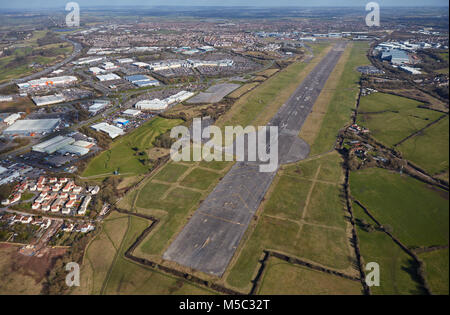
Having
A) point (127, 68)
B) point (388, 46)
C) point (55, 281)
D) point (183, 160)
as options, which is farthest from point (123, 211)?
point (388, 46)

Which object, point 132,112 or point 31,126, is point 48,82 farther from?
point 132,112

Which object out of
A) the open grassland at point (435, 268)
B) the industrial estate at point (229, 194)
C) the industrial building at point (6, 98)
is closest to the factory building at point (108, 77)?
the industrial estate at point (229, 194)

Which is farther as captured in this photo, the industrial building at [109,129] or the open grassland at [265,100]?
the open grassland at [265,100]

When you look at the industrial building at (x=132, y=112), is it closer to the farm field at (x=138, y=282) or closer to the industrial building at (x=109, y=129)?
the industrial building at (x=109, y=129)

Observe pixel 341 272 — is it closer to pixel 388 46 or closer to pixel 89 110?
pixel 89 110

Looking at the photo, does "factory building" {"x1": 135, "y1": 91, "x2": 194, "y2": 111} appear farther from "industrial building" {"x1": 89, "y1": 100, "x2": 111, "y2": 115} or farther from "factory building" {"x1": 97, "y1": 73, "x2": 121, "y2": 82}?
"factory building" {"x1": 97, "y1": 73, "x2": 121, "y2": 82}

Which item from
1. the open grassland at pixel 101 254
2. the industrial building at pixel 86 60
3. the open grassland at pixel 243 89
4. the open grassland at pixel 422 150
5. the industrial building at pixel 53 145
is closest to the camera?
the open grassland at pixel 101 254

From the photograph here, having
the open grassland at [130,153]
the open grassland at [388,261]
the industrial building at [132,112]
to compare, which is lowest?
the open grassland at [388,261]
